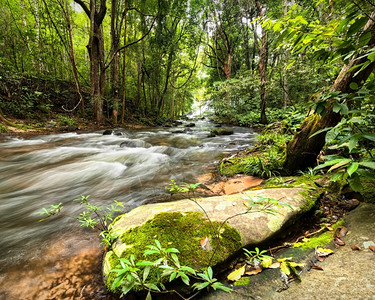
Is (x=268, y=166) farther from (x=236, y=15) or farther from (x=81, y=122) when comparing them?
(x=236, y=15)

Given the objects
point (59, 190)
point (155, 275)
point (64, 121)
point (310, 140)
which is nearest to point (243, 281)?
point (155, 275)

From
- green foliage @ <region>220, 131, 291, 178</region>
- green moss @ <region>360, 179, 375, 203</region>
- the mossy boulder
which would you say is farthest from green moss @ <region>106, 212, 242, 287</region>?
green foliage @ <region>220, 131, 291, 178</region>

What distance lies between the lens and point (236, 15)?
1496 cm

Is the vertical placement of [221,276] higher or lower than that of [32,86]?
lower

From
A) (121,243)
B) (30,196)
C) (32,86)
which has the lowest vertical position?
(30,196)

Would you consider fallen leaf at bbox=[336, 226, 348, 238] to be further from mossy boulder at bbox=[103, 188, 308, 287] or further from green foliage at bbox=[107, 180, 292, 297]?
green foliage at bbox=[107, 180, 292, 297]

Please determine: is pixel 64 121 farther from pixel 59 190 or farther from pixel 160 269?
pixel 160 269

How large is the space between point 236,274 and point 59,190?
11.0 ft

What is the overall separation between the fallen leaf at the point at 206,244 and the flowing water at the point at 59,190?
3.00 feet

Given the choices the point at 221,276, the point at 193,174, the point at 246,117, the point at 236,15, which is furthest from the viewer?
the point at 236,15

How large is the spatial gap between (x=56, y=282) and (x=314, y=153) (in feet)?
11.4

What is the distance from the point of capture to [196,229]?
141cm

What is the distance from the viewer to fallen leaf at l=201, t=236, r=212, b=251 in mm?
1257

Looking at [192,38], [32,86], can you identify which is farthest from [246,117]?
[32,86]
